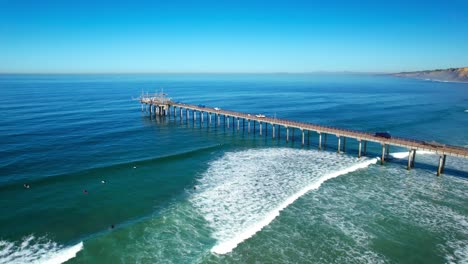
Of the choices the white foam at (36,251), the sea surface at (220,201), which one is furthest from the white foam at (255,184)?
the white foam at (36,251)

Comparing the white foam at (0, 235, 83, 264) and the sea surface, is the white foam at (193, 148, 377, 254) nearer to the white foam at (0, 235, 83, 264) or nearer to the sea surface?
the sea surface

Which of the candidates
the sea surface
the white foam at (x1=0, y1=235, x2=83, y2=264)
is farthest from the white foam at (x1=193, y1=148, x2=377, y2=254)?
the white foam at (x1=0, y1=235, x2=83, y2=264)

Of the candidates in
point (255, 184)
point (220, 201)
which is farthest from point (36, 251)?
point (255, 184)

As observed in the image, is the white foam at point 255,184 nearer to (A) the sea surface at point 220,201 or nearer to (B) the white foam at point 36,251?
(A) the sea surface at point 220,201

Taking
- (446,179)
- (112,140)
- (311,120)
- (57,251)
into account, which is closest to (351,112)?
(311,120)

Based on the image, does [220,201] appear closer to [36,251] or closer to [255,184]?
[255,184]
